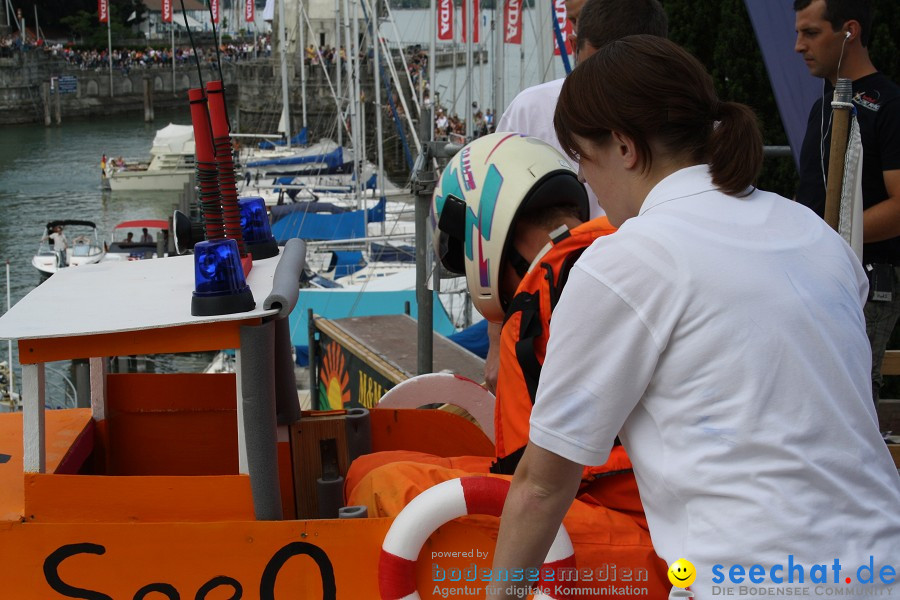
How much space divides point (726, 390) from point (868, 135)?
259 centimetres

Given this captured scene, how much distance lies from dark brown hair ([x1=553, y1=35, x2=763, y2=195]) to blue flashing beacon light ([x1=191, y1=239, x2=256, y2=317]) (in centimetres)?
106

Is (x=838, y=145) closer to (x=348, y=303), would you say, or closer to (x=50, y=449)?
(x=50, y=449)

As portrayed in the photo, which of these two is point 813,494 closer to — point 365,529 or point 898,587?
point 898,587

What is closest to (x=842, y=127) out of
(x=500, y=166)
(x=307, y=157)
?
(x=500, y=166)

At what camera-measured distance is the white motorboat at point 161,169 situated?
44469 mm

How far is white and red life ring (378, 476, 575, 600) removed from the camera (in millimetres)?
2391

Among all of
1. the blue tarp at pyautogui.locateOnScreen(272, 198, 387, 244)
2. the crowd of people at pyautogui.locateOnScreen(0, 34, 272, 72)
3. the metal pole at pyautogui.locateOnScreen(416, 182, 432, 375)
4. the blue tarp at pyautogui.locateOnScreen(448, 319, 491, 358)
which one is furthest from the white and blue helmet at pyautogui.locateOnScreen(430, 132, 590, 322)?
the crowd of people at pyautogui.locateOnScreen(0, 34, 272, 72)

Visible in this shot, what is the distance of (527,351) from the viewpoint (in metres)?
2.49

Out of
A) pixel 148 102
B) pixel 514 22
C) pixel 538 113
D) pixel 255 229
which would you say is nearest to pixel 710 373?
pixel 255 229

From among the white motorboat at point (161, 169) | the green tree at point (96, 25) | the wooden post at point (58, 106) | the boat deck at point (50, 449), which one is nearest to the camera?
the boat deck at point (50, 449)

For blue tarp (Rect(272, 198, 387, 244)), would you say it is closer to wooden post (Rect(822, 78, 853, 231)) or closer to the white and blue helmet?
wooden post (Rect(822, 78, 853, 231))

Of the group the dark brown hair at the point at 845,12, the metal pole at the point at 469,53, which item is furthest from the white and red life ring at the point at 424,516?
the metal pole at the point at 469,53

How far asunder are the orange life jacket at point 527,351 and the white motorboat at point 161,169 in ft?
139

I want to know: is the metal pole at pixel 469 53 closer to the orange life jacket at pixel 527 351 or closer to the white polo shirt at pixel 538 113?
the white polo shirt at pixel 538 113
